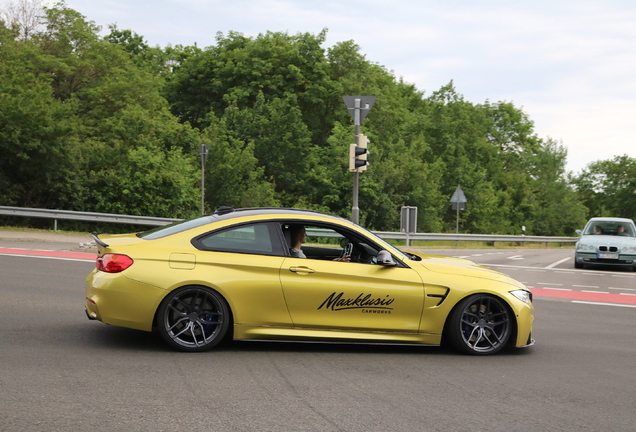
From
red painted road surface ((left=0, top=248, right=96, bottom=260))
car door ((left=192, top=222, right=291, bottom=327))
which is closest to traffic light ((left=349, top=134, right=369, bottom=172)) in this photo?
red painted road surface ((left=0, top=248, right=96, bottom=260))

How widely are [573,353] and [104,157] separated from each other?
27776mm

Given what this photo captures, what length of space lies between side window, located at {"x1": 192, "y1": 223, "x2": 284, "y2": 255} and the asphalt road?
101cm

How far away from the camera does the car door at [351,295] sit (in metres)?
7.11

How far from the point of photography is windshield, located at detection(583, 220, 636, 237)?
2195cm

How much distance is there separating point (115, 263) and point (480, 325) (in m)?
3.72

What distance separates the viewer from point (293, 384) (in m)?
5.94

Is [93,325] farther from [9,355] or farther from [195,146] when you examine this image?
[195,146]

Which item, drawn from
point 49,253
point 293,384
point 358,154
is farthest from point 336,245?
point 49,253

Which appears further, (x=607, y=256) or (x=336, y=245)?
(x=607, y=256)

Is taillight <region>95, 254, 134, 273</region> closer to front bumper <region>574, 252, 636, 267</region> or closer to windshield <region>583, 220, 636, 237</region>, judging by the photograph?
front bumper <region>574, 252, 636, 267</region>

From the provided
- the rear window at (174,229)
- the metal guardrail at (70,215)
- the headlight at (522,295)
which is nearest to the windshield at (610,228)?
the metal guardrail at (70,215)

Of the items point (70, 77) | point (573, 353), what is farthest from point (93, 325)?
point (70, 77)

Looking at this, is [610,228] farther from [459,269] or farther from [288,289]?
[288,289]

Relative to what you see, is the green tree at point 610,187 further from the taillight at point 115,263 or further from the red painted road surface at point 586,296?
the taillight at point 115,263
